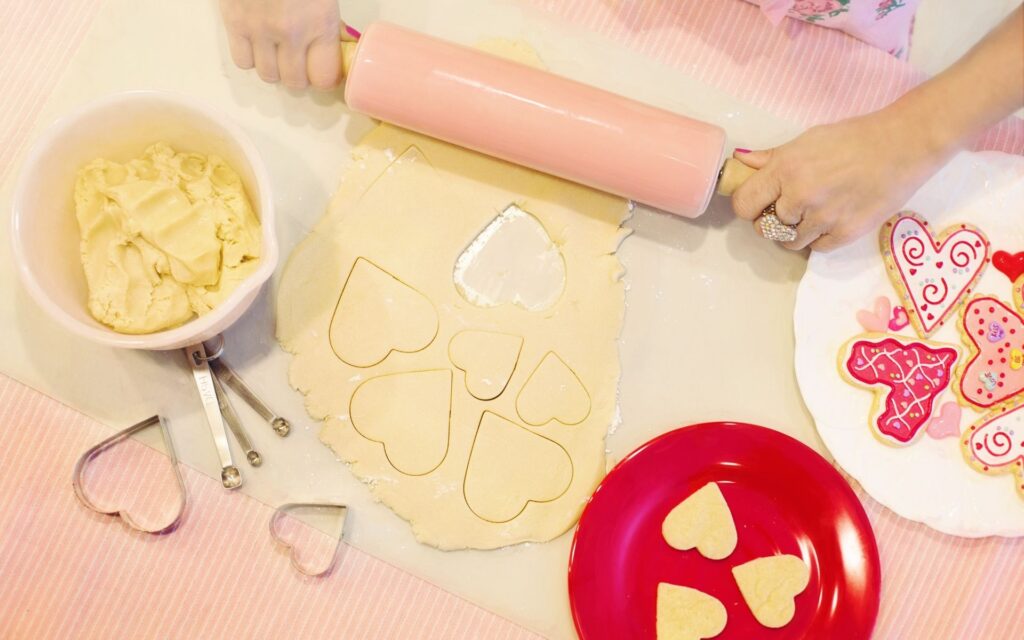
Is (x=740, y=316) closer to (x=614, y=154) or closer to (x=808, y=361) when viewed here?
(x=808, y=361)

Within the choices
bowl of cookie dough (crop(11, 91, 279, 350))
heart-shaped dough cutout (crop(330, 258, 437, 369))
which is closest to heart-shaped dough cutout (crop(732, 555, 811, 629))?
heart-shaped dough cutout (crop(330, 258, 437, 369))

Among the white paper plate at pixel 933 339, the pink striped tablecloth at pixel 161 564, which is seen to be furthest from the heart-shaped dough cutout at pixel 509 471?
the white paper plate at pixel 933 339

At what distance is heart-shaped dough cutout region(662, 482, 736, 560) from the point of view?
2.62ft

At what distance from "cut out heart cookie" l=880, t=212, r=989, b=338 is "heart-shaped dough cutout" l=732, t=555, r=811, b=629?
0.87 feet

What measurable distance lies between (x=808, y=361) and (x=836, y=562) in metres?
0.19

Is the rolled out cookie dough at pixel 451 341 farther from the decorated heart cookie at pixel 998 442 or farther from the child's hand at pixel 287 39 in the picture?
the decorated heart cookie at pixel 998 442

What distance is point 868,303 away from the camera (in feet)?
2.71

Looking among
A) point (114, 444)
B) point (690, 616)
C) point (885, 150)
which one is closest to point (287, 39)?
point (114, 444)

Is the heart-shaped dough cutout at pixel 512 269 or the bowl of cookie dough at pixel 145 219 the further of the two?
the heart-shaped dough cutout at pixel 512 269

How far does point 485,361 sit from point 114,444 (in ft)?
1.21

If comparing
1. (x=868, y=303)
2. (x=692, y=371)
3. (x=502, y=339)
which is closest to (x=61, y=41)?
(x=502, y=339)

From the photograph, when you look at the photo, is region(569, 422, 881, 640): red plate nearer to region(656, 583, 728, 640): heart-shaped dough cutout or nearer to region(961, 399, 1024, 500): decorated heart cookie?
region(656, 583, 728, 640): heart-shaped dough cutout

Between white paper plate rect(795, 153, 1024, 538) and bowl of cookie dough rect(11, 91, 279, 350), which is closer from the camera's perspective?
bowl of cookie dough rect(11, 91, 279, 350)

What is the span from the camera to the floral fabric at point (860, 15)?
2.70ft
